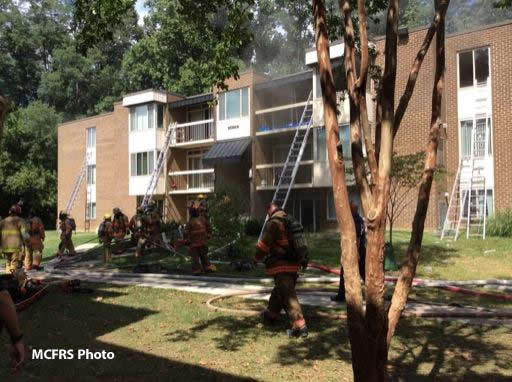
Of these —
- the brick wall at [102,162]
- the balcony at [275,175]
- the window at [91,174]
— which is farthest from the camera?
the window at [91,174]

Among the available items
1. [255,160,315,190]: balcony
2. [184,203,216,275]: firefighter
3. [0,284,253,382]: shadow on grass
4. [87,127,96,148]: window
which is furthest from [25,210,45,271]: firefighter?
[87,127,96,148]: window

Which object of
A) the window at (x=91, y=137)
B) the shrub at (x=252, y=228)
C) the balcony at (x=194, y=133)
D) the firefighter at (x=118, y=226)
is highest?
the window at (x=91, y=137)

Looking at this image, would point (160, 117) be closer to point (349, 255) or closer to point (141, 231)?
point (141, 231)

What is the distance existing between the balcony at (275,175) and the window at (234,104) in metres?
3.06

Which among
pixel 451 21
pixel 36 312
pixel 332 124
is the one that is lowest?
pixel 36 312

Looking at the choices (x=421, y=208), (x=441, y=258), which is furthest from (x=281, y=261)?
(x=441, y=258)

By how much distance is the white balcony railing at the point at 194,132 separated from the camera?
29.9m

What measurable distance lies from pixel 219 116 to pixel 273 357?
23.6 metres

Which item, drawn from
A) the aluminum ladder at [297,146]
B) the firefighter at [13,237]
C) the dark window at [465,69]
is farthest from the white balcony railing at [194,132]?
the firefighter at [13,237]

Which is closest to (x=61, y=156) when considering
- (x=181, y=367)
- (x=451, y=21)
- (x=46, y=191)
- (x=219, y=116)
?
(x=46, y=191)

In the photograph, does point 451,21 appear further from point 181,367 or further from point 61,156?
point 181,367

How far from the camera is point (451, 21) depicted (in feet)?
132

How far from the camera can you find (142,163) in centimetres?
3322

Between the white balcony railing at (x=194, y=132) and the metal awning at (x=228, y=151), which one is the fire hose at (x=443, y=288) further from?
the white balcony railing at (x=194, y=132)
